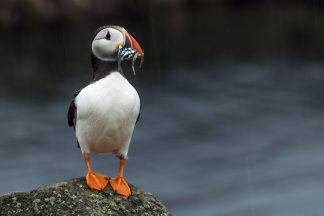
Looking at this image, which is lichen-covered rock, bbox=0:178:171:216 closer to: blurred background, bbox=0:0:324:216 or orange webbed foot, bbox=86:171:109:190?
orange webbed foot, bbox=86:171:109:190

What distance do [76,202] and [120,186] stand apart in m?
0.61

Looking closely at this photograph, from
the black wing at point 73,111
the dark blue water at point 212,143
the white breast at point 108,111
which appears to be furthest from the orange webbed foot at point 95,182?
the dark blue water at point 212,143

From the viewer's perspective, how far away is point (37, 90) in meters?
26.8

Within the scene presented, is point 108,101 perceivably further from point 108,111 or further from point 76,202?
point 76,202

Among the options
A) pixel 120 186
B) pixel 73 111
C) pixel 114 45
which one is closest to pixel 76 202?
pixel 120 186

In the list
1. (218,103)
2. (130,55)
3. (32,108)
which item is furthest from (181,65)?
(130,55)

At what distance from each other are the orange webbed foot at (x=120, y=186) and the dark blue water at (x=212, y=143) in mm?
11279

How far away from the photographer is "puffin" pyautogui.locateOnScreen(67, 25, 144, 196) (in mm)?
6699

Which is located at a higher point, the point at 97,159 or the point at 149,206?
the point at 149,206

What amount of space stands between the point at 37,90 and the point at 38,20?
358 inches

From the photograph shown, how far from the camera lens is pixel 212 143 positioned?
74.8 ft

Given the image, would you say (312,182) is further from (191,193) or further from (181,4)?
(181,4)

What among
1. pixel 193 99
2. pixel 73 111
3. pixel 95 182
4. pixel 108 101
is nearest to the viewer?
pixel 108 101

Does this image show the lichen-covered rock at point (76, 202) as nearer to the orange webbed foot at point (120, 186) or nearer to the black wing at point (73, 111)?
the orange webbed foot at point (120, 186)
